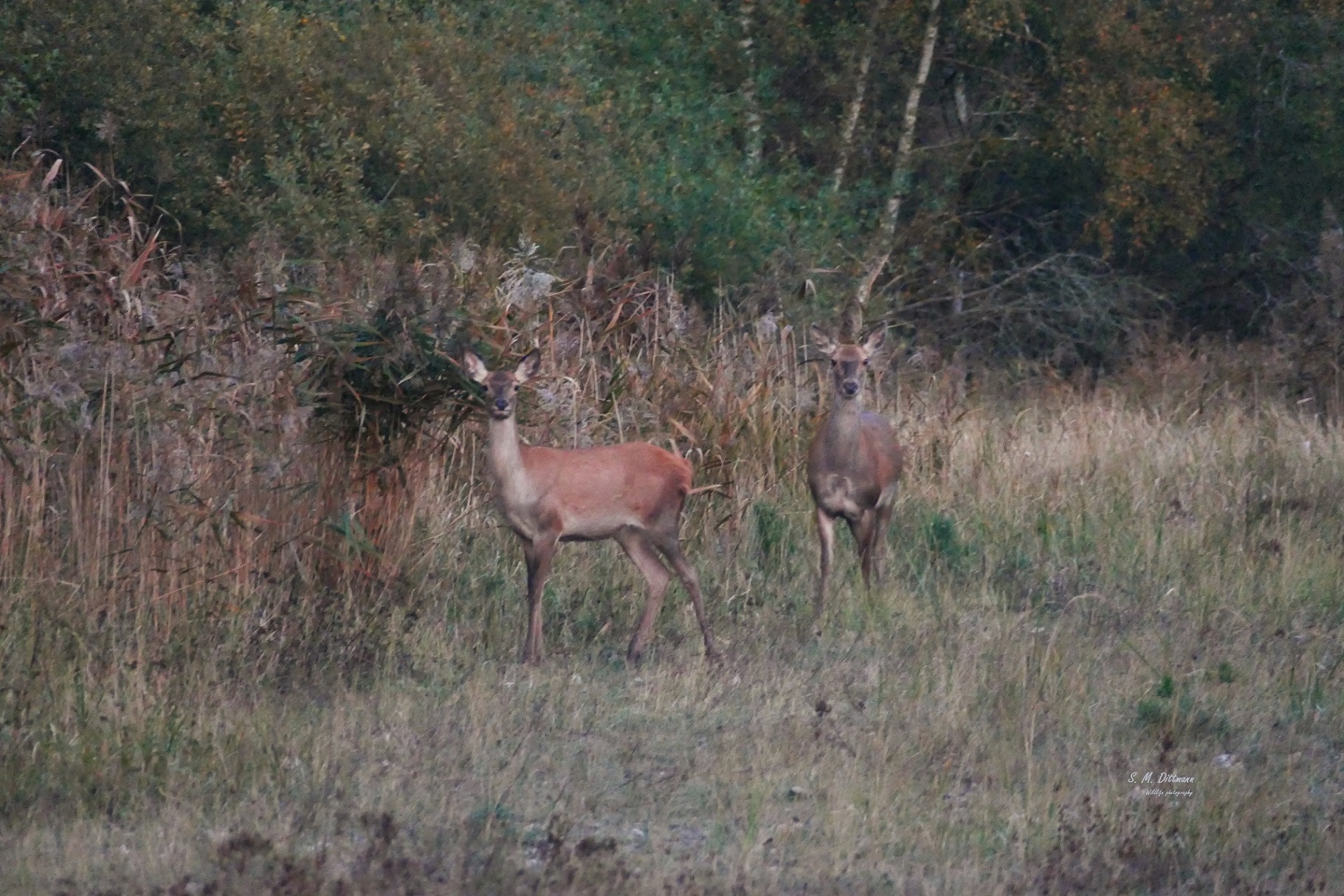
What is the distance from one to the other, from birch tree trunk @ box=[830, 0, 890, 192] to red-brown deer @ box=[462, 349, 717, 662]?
400 inches

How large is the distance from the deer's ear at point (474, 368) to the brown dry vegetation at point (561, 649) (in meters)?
0.19

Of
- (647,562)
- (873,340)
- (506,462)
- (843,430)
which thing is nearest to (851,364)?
(873,340)

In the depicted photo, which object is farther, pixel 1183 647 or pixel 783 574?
pixel 783 574

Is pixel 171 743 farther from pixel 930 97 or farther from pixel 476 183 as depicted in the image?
pixel 930 97

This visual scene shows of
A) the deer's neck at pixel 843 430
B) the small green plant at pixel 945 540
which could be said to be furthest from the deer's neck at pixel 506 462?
the small green plant at pixel 945 540

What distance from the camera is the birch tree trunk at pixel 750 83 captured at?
18750mm

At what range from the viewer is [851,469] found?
10438mm

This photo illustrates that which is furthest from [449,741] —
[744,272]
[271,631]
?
[744,272]

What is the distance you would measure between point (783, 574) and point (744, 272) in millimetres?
6317

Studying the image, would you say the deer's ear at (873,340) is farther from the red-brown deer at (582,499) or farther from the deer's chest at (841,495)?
the red-brown deer at (582,499)

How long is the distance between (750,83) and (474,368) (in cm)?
1112

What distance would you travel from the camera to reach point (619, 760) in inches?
262

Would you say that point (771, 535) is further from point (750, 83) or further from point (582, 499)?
point (750, 83)

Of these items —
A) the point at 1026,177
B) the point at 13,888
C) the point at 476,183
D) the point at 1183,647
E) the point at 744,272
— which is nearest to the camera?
the point at 13,888
